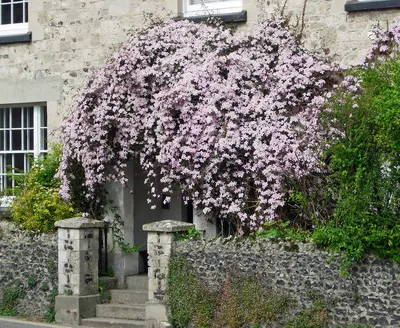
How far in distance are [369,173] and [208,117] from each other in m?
3.15

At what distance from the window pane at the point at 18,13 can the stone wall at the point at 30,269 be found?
434cm

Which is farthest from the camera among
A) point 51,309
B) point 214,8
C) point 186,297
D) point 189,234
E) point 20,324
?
point 214,8

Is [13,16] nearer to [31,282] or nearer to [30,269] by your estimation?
[30,269]

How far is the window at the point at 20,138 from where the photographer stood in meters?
17.1

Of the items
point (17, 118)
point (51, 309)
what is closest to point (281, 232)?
point (51, 309)

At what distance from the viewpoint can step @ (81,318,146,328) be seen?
1361 centimetres

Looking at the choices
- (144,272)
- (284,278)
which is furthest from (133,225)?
(284,278)

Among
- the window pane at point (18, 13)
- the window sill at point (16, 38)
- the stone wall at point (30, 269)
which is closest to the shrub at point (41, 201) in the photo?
the stone wall at point (30, 269)

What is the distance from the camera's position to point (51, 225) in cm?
1520

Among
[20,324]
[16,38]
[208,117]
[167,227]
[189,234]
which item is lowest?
[20,324]

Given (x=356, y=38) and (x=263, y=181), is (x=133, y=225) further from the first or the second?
(x=356, y=38)

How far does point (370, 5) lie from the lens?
13828 mm

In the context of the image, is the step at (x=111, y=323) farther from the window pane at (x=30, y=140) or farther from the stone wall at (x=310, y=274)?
the window pane at (x=30, y=140)

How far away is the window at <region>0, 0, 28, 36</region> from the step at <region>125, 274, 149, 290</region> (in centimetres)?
543
